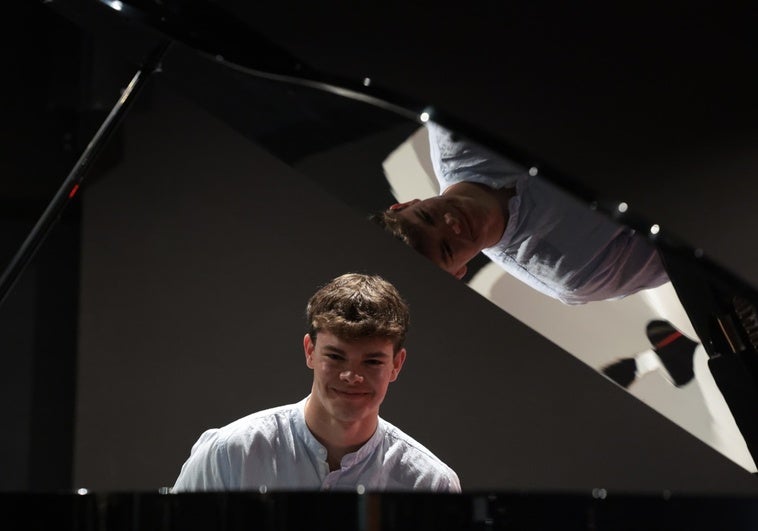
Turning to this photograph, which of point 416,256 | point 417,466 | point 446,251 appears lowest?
point 417,466

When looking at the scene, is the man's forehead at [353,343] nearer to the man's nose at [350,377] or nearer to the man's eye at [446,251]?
the man's nose at [350,377]

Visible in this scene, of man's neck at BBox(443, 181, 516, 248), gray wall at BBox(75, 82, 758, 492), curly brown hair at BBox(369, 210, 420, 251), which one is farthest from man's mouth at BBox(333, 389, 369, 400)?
gray wall at BBox(75, 82, 758, 492)

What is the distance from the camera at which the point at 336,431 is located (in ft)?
5.69

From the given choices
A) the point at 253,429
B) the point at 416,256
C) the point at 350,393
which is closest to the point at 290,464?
the point at 253,429

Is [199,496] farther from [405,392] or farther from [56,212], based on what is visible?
[405,392]

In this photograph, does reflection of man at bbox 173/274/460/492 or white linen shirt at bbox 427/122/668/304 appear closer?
white linen shirt at bbox 427/122/668/304

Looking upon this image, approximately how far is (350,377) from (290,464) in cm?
22

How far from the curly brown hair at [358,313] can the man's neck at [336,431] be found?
140 mm

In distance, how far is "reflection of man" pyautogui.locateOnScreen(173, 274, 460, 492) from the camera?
1.69 meters

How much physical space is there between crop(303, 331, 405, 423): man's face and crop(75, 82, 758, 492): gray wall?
726 mm

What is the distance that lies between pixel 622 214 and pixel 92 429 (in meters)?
1.86

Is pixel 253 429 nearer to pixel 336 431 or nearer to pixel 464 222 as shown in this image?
pixel 336 431

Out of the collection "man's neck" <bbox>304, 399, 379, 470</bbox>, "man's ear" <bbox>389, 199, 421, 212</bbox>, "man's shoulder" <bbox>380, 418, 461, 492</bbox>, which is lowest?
"man's shoulder" <bbox>380, 418, 461, 492</bbox>

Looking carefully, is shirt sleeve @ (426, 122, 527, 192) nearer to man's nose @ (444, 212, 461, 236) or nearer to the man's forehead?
man's nose @ (444, 212, 461, 236)
